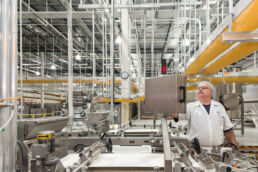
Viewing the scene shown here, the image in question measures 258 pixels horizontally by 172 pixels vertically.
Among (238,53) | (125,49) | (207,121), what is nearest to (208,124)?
(207,121)

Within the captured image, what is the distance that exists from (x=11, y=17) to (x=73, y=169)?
73.7 inches

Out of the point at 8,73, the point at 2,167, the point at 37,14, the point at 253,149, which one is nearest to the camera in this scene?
the point at 2,167

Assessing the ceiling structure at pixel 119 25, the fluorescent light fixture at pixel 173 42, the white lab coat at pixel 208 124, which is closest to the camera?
the white lab coat at pixel 208 124

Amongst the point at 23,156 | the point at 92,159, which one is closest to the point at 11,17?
the point at 23,156

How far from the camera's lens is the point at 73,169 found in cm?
138

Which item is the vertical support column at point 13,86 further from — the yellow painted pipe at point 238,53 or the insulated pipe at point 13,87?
the yellow painted pipe at point 238,53

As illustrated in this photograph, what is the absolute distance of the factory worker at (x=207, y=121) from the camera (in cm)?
246

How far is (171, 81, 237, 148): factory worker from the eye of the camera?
246 centimetres

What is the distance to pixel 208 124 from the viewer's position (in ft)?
8.16

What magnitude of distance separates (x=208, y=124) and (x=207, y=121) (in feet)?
0.12

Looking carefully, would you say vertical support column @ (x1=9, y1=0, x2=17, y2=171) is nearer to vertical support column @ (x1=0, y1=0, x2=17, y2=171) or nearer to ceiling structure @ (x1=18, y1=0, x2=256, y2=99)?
vertical support column @ (x1=0, y1=0, x2=17, y2=171)

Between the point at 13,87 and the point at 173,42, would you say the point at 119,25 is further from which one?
the point at 13,87

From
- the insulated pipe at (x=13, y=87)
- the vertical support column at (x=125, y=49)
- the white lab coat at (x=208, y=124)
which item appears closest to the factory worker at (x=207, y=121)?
the white lab coat at (x=208, y=124)

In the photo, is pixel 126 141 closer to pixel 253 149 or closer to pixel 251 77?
pixel 253 149
